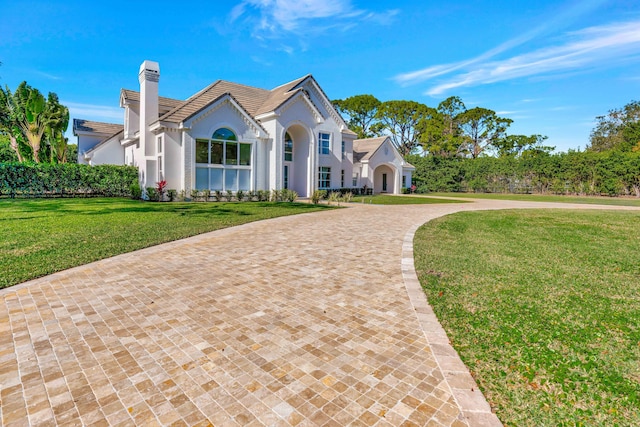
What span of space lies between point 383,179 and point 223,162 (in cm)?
2171

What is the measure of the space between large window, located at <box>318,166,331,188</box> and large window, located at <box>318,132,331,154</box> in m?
1.41

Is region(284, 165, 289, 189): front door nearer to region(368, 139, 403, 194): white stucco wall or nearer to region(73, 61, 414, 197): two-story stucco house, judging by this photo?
region(73, 61, 414, 197): two-story stucco house

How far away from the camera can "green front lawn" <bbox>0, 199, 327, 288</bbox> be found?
21.4ft

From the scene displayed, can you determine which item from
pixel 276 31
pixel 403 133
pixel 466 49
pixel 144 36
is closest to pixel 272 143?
pixel 276 31

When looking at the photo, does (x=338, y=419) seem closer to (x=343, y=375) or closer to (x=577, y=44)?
(x=343, y=375)

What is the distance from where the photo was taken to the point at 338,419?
2.43 metres

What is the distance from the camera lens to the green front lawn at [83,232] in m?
Result: 6.51

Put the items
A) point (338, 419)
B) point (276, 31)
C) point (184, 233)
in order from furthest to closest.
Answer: point (276, 31), point (184, 233), point (338, 419)

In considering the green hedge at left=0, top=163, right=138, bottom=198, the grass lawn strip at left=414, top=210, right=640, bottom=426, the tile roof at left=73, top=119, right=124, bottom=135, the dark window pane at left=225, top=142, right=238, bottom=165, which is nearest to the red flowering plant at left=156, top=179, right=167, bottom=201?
the dark window pane at left=225, top=142, right=238, bottom=165

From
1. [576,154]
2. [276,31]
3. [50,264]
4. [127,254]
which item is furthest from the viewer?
[576,154]

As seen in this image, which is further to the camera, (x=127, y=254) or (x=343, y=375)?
(x=127, y=254)

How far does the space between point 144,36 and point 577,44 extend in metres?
23.4

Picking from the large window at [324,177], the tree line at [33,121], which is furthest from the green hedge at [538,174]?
the tree line at [33,121]

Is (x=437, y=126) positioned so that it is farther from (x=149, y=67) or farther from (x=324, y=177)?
(x=149, y=67)
